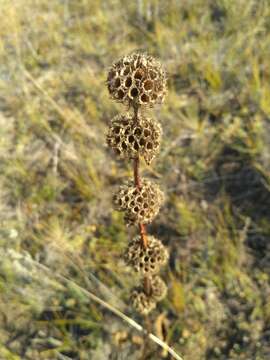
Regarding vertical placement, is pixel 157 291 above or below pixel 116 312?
above

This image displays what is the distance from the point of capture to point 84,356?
314cm

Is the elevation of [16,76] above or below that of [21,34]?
below

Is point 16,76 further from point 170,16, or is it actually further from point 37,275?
point 37,275

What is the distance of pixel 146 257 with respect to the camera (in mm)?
2539

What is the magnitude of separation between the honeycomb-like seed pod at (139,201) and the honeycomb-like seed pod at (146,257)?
1.16 ft

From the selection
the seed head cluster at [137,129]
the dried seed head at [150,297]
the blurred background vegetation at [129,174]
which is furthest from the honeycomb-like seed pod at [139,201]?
the blurred background vegetation at [129,174]

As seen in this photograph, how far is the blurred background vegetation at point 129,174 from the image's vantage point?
3.24 meters

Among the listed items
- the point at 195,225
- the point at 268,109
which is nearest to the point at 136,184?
the point at 195,225

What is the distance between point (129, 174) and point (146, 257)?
1.66 metres

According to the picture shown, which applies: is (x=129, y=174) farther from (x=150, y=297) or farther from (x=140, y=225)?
(x=140, y=225)

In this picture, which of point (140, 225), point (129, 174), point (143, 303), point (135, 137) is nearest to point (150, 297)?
point (143, 303)

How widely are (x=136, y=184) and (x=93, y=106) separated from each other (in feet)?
8.81

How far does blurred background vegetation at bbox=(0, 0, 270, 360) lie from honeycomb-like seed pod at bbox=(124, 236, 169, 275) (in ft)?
2.50

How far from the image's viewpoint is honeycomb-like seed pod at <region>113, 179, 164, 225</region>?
2.20 metres
